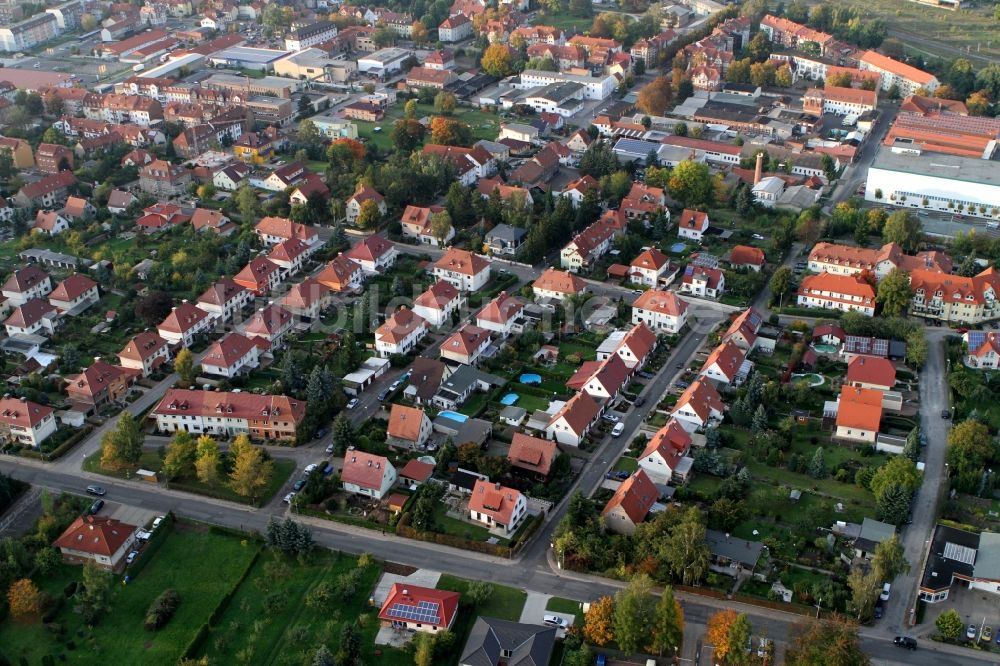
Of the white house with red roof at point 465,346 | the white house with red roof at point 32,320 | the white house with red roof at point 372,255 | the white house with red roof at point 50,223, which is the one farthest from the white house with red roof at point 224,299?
the white house with red roof at point 50,223

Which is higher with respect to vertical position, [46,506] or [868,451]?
[46,506]

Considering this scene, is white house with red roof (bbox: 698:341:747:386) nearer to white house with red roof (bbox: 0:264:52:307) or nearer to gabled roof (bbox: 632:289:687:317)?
gabled roof (bbox: 632:289:687:317)

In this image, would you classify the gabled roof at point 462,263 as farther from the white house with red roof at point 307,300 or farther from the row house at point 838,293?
the row house at point 838,293

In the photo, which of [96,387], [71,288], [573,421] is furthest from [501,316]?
[71,288]

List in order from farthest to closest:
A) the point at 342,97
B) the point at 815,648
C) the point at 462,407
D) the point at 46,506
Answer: the point at 342,97, the point at 462,407, the point at 46,506, the point at 815,648

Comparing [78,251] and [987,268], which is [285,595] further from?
[987,268]

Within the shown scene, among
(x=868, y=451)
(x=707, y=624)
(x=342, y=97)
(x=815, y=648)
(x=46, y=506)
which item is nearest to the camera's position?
(x=815, y=648)

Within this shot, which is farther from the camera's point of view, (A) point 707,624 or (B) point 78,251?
(B) point 78,251

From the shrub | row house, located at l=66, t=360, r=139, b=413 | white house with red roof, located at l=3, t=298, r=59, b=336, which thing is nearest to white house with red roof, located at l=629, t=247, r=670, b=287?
row house, located at l=66, t=360, r=139, b=413

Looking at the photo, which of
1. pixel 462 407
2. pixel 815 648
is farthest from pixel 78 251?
pixel 815 648
